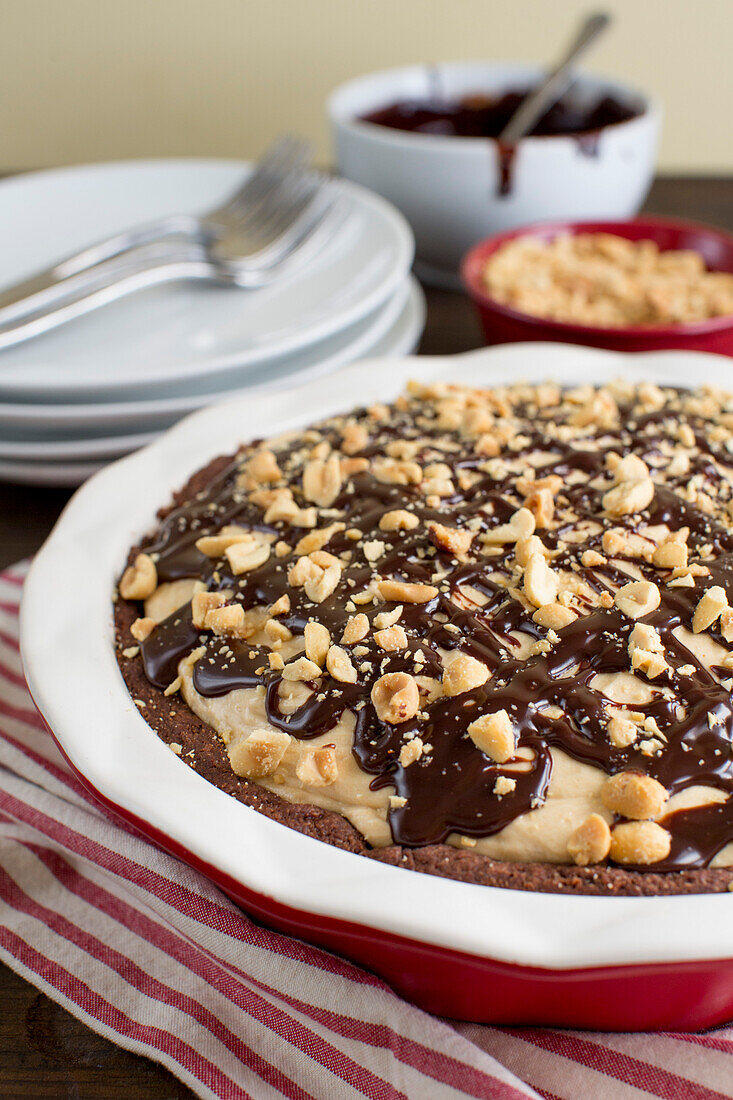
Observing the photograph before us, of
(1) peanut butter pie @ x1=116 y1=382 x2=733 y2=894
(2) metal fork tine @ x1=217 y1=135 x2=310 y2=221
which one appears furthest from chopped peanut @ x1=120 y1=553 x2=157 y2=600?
(2) metal fork tine @ x1=217 y1=135 x2=310 y2=221

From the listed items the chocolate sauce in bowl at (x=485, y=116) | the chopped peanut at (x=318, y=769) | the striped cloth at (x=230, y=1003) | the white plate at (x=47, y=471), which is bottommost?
the striped cloth at (x=230, y=1003)

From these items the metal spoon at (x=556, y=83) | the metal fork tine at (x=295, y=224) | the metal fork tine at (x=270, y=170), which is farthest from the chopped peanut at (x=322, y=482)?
the metal spoon at (x=556, y=83)

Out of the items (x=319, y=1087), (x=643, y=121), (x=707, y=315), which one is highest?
(x=643, y=121)

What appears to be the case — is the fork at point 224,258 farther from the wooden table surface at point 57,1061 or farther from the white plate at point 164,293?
the wooden table surface at point 57,1061

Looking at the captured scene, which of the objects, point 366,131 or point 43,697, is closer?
point 43,697

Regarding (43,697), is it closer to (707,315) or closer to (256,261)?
(256,261)

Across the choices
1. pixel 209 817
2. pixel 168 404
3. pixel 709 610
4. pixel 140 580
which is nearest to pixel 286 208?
pixel 168 404

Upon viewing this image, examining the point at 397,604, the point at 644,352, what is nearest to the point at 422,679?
the point at 397,604
